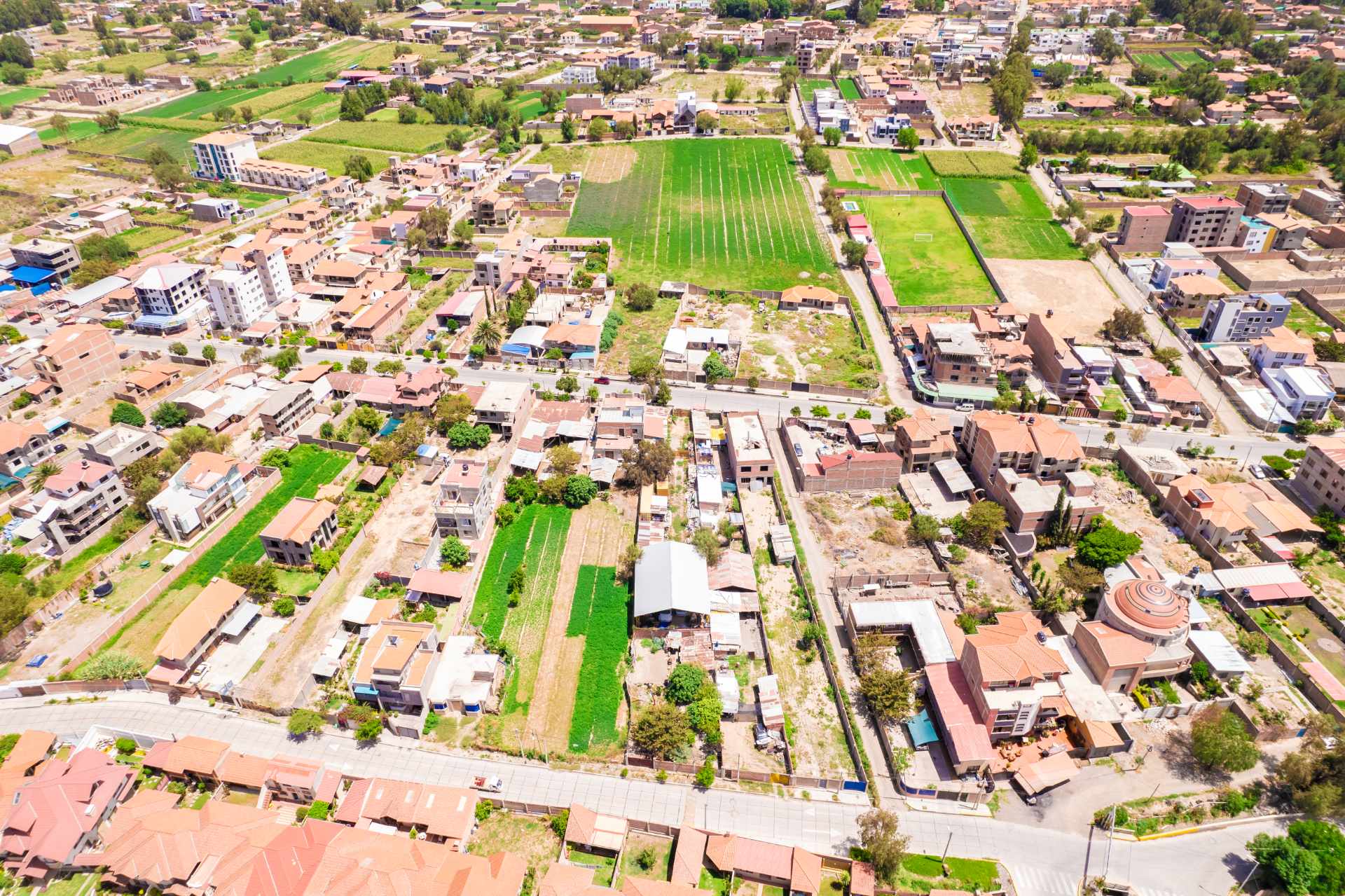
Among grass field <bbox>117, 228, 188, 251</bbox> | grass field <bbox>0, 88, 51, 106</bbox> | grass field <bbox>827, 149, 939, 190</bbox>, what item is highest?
grass field <bbox>0, 88, 51, 106</bbox>

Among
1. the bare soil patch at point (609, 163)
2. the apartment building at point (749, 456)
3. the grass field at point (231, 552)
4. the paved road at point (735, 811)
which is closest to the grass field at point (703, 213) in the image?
the bare soil patch at point (609, 163)

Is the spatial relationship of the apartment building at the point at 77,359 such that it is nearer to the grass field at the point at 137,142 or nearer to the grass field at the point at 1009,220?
the grass field at the point at 137,142

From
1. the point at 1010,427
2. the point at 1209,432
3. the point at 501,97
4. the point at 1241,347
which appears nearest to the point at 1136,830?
the point at 1010,427

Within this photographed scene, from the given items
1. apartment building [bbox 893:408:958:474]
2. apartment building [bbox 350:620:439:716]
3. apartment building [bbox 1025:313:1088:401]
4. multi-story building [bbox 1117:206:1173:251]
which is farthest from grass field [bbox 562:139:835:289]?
apartment building [bbox 350:620:439:716]

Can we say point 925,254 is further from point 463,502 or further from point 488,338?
point 463,502

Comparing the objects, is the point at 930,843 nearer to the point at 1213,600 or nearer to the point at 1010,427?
the point at 1213,600

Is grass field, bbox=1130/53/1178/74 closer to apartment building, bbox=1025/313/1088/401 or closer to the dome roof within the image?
apartment building, bbox=1025/313/1088/401
